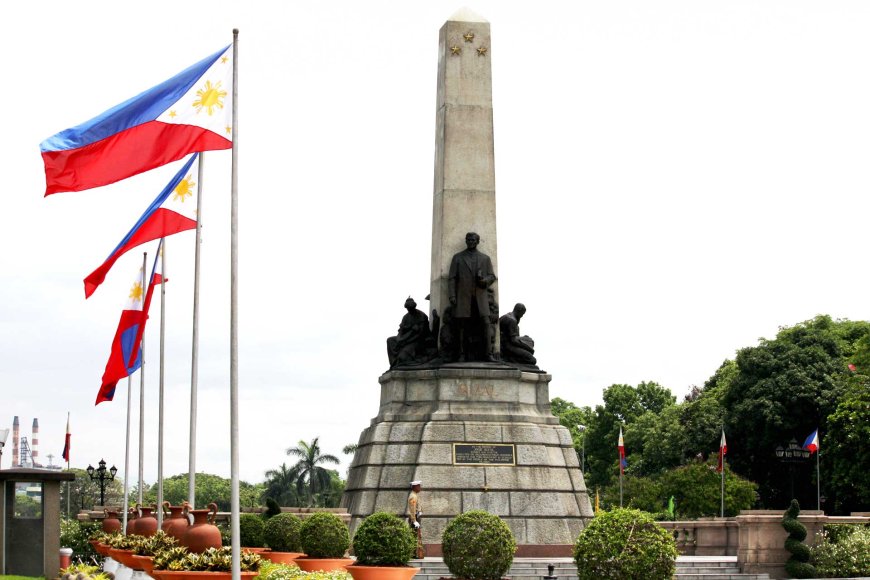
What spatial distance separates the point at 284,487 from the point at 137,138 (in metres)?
71.0

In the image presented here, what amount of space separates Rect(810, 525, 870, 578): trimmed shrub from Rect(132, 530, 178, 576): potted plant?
13258 millimetres

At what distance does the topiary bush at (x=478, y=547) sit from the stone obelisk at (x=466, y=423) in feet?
26.5

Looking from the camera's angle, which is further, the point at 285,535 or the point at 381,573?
the point at 285,535

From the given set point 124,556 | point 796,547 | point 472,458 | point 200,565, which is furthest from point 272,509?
point 200,565

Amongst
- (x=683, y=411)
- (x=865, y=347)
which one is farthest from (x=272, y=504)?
(x=683, y=411)

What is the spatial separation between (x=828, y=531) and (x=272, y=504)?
11595 millimetres

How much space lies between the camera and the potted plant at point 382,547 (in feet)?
67.9

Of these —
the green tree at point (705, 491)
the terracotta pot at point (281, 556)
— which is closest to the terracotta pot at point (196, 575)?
the terracotta pot at point (281, 556)

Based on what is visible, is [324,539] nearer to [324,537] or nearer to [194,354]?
[324,537]

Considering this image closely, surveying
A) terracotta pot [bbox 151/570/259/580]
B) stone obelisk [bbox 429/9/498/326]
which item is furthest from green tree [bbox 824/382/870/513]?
terracotta pot [bbox 151/570/259/580]

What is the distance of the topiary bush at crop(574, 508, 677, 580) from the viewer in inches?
717

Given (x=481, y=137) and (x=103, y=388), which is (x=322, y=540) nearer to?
(x=103, y=388)

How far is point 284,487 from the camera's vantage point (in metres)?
87.1

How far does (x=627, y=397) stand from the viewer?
295 feet
